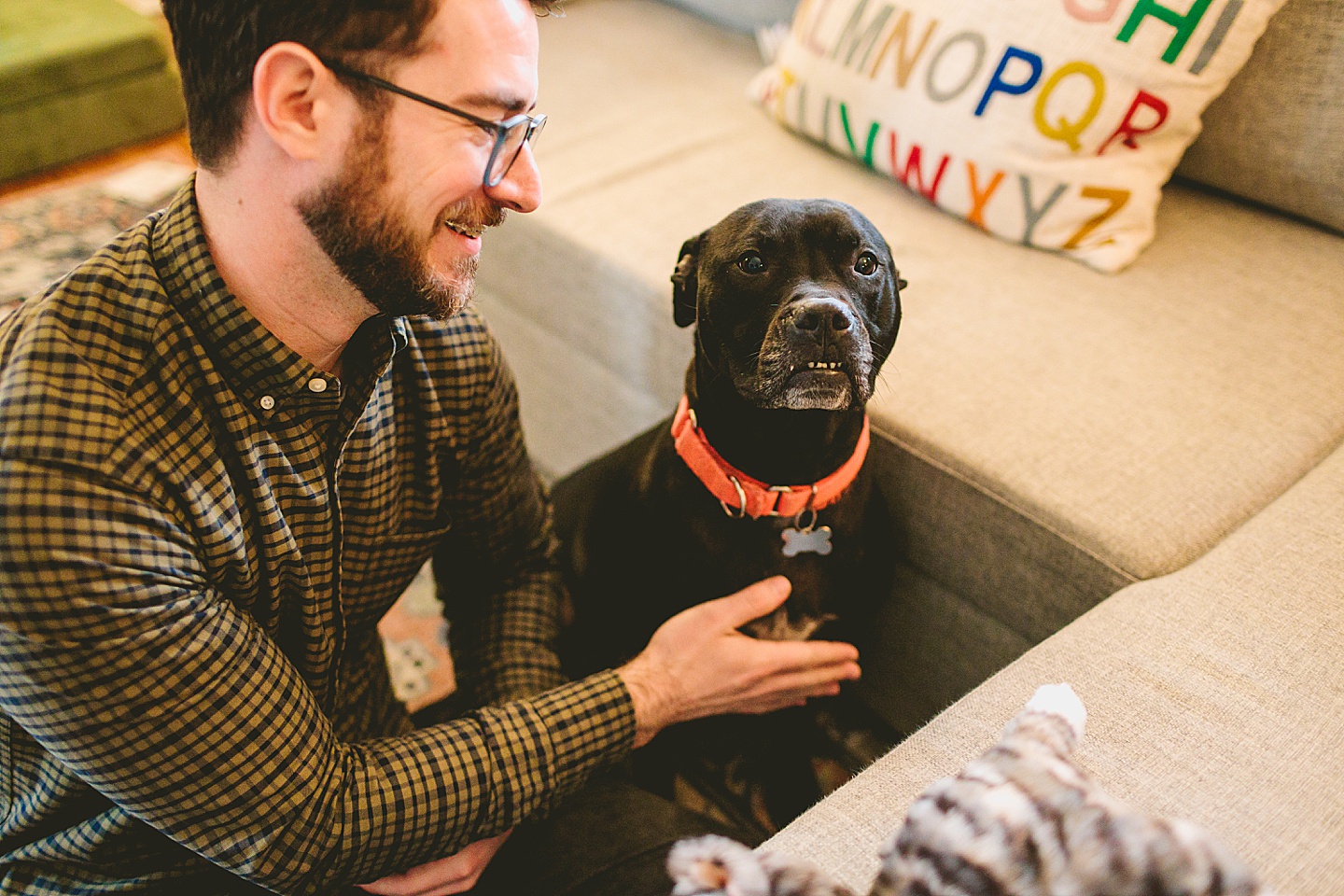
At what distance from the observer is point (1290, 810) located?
29.4 inches

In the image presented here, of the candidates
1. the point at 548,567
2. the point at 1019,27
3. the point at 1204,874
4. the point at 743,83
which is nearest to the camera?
the point at 1204,874

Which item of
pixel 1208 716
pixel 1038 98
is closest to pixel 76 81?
pixel 1038 98

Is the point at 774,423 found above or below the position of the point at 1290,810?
below

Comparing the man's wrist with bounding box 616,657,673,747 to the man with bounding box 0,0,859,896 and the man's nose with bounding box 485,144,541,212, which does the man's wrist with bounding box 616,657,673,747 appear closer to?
the man with bounding box 0,0,859,896

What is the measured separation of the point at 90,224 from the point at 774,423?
2729 mm

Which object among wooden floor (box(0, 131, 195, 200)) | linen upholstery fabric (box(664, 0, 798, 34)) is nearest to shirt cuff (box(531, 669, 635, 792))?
linen upholstery fabric (box(664, 0, 798, 34))

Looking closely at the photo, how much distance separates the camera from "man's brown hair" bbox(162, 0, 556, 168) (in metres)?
0.80

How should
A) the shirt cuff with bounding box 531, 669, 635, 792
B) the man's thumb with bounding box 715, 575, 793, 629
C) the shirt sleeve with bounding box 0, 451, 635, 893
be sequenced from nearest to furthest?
the shirt sleeve with bounding box 0, 451, 635, 893
the shirt cuff with bounding box 531, 669, 635, 792
the man's thumb with bounding box 715, 575, 793, 629

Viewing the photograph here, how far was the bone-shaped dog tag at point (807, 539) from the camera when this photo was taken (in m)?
1.18

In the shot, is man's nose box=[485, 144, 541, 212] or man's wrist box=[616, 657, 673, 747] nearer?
man's nose box=[485, 144, 541, 212]

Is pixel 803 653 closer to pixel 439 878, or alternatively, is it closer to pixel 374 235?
pixel 439 878

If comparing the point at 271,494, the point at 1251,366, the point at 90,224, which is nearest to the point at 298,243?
the point at 271,494

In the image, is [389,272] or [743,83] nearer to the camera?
[389,272]

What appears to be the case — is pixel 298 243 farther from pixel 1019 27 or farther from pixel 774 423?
pixel 1019 27
